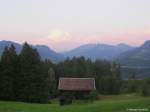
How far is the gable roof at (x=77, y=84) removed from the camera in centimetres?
7388

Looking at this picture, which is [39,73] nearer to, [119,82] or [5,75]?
[5,75]

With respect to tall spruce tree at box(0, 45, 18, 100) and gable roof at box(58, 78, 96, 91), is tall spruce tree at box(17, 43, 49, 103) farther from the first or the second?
gable roof at box(58, 78, 96, 91)

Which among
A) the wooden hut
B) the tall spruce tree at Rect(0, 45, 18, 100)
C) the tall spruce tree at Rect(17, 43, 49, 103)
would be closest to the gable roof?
the wooden hut

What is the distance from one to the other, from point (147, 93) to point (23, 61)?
85.1 feet

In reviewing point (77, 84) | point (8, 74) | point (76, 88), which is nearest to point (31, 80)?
point (8, 74)

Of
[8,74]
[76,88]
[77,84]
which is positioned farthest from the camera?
[77,84]

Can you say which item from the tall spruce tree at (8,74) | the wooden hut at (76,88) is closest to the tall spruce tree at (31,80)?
the tall spruce tree at (8,74)

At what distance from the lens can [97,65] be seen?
470ft

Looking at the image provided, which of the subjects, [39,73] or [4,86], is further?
[39,73]

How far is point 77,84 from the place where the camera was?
7469cm

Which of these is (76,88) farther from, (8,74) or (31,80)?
(8,74)

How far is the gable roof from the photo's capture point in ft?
242

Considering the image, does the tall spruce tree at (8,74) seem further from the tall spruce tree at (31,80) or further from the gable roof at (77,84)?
the gable roof at (77,84)

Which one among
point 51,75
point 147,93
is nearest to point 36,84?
point 147,93
